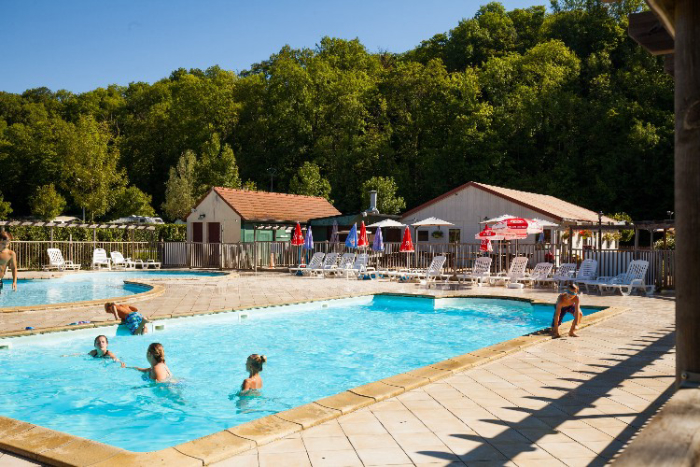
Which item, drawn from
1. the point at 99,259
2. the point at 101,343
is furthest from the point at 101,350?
the point at 99,259

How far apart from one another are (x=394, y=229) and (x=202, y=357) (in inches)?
785

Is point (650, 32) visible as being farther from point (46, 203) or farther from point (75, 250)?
point (46, 203)

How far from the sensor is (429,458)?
3533 millimetres

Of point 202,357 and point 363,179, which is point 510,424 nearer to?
point 202,357

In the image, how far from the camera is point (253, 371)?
7004mm

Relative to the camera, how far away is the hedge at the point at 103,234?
79.2 feet

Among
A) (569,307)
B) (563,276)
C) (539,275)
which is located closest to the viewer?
(569,307)

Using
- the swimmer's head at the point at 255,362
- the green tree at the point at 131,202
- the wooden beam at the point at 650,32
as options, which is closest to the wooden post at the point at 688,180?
the wooden beam at the point at 650,32

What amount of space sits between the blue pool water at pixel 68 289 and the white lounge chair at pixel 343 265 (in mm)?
5424

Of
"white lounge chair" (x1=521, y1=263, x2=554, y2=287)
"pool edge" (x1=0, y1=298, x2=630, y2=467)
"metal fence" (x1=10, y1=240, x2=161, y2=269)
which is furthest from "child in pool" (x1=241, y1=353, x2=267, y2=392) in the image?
"metal fence" (x1=10, y1=240, x2=161, y2=269)

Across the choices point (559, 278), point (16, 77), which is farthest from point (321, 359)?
point (16, 77)

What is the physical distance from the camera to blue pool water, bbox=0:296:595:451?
674cm

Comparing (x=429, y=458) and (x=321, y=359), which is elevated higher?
(x=429, y=458)

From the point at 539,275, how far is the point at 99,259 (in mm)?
17611
